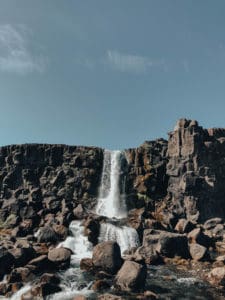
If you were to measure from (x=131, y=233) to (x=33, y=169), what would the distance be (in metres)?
55.1

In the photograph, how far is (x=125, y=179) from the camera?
11019 centimetres

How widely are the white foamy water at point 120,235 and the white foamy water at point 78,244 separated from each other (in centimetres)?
359

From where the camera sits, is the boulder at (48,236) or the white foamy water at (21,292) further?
the boulder at (48,236)

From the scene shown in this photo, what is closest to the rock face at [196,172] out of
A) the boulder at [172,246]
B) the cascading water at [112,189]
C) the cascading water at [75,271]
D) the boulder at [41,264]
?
the cascading water at [112,189]

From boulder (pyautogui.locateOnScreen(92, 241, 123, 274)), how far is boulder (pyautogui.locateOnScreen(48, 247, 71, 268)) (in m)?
4.58

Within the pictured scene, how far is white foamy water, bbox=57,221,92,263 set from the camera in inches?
2574

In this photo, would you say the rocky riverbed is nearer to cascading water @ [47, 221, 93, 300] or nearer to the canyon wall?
cascading water @ [47, 221, 93, 300]

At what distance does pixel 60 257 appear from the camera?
55.8 metres

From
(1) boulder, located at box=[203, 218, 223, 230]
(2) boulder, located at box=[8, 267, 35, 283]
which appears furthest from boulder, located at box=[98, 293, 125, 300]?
(1) boulder, located at box=[203, 218, 223, 230]

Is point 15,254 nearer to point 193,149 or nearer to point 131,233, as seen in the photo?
point 131,233

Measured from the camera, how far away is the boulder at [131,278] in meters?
45.2

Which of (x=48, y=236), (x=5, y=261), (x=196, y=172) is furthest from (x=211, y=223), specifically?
(x=5, y=261)

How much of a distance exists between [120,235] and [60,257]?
20162 millimetres

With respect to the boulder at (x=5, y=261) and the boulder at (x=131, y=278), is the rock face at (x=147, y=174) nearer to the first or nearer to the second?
the boulder at (x=5, y=261)
